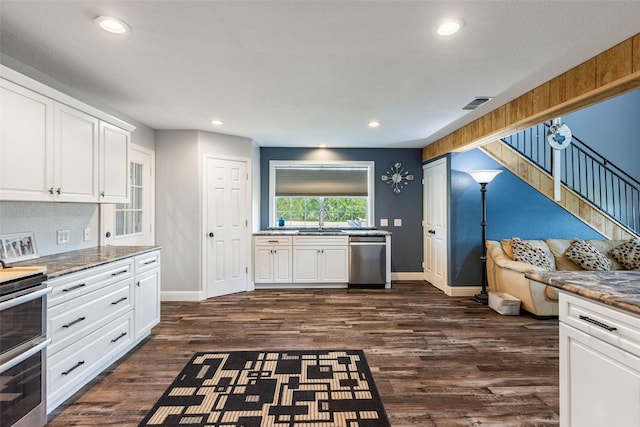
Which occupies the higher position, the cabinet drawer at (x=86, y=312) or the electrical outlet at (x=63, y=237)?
the electrical outlet at (x=63, y=237)

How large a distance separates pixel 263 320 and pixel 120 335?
57.5 inches

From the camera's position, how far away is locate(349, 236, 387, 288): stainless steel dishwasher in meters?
5.10

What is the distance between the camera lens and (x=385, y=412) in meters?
1.97

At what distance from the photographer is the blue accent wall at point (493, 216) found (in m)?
4.54

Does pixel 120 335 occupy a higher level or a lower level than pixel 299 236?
lower

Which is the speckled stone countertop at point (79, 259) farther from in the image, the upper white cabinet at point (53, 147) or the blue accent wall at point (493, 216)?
the blue accent wall at point (493, 216)

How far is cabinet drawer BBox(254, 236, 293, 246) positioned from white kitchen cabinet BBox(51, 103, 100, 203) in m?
2.59

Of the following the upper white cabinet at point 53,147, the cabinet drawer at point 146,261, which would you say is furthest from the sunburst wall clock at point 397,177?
the upper white cabinet at point 53,147

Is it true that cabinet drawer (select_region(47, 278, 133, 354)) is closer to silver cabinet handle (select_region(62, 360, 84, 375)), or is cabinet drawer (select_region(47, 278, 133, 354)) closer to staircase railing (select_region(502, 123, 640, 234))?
silver cabinet handle (select_region(62, 360, 84, 375))

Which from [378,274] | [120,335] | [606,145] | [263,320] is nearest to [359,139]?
[378,274]

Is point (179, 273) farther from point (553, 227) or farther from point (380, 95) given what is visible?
point (553, 227)

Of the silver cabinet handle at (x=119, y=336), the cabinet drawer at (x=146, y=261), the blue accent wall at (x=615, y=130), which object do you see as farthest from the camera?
the blue accent wall at (x=615, y=130)

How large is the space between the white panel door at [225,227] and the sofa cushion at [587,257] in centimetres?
453

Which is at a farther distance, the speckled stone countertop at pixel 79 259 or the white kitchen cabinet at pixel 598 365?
the speckled stone countertop at pixel 79 259
